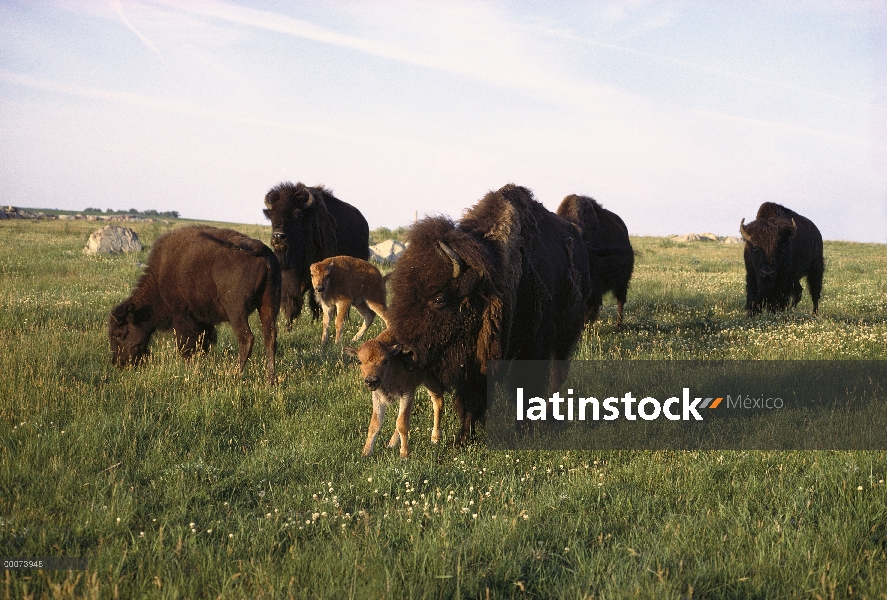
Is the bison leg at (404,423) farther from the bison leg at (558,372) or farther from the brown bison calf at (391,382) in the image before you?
the bison leg at (558,372)

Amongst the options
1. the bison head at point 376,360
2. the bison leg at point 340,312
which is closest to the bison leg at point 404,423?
the bison head at point 376,360

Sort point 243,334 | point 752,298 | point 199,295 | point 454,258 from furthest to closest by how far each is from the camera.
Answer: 1. point 752,298
2. point 199,295
3. point 243,334
4. point 454,258

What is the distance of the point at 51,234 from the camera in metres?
37.5

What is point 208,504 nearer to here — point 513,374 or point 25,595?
point 25,595

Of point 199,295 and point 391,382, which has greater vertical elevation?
point 199,295

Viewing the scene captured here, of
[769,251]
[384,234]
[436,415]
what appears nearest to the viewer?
[436,415]

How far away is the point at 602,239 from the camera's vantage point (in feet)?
43.4

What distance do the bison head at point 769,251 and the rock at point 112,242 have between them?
22.3 meters

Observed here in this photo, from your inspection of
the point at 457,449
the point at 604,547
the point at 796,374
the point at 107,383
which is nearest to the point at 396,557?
the point at 604,547

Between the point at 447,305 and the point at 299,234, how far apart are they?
24.1ft

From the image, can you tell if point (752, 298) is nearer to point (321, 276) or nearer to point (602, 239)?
point (602, 239)

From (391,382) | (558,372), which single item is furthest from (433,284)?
(558,372)

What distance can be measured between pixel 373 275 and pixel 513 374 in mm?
5841

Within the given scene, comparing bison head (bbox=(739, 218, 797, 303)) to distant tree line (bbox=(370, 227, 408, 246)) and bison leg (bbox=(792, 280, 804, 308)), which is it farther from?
distant tree line (bbox=(370, 227, 408, 246))
